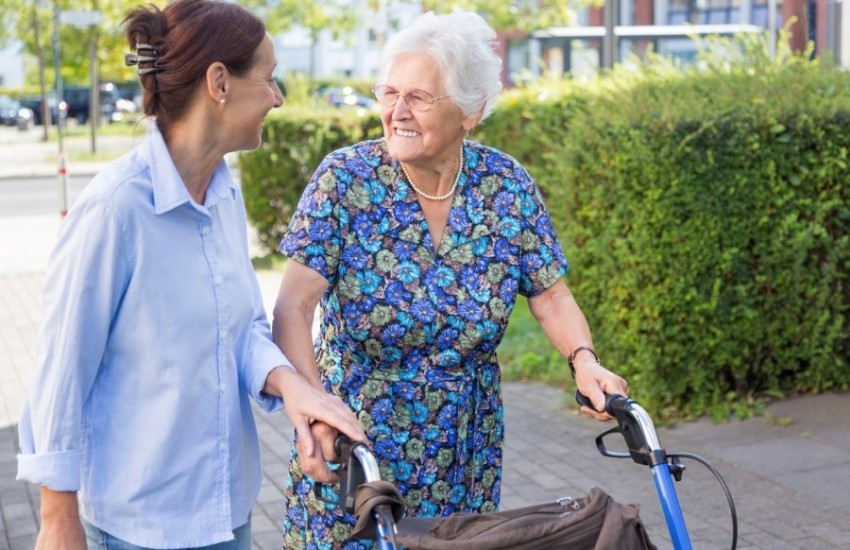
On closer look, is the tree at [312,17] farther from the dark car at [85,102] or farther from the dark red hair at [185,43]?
the dark red hair at [185,43]

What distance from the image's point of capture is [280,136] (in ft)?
39.7

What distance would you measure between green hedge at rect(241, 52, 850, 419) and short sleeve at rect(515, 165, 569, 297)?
313 cm

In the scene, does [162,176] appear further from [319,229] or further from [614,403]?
[614,403]

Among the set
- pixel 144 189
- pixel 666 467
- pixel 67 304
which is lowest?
pixel 666 467

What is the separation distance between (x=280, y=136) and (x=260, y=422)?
5.45 meters

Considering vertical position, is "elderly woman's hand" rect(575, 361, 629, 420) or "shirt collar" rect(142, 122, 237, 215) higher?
"shirt collar" rect(142, 122, 237, 215)

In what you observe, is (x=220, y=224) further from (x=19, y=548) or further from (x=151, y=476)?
(x=19, y=548)

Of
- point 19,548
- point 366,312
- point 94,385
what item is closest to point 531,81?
point 19,548

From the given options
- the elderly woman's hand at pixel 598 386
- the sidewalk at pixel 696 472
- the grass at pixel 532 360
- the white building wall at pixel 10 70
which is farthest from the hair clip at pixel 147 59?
the white building wall at pixel 10 70

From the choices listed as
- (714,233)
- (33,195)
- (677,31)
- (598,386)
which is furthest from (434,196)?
(33,195)

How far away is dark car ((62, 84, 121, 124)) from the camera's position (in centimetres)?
4878

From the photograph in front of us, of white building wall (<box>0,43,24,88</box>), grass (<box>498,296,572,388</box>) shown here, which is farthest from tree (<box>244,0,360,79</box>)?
white building wall (<box>0,43,24,88</box>)

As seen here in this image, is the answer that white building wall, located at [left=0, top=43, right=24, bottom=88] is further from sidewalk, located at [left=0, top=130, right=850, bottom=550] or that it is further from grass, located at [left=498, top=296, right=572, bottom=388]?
sidewalk, located at [left=0, top=130, right=850, bottom=550]

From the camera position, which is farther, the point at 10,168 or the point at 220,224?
the point at 10,168
